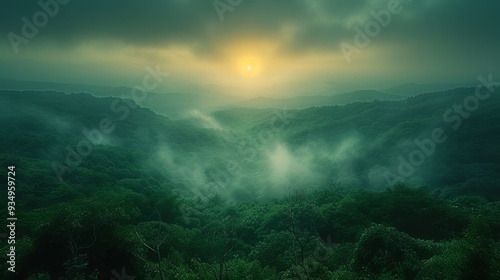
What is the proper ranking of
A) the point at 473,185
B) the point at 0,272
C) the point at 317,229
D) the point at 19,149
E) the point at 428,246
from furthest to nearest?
the point at 19,149 < the point at 473,185 < the point at 317,229 < the point at 428,246 < the point at 0,272

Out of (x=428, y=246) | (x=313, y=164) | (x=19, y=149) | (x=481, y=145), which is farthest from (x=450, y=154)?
(x=19, y=149)

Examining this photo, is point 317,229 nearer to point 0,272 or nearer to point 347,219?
point 347,219

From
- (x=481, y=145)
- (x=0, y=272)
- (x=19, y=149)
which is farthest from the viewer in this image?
(x=481, y=145)

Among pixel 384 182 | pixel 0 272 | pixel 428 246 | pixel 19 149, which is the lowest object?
pixel 384 182

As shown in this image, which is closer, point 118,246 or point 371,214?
point 118,246

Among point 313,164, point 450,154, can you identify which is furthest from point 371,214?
point 313,164

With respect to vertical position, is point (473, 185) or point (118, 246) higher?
point (118, 246)
